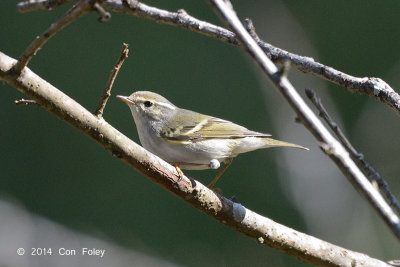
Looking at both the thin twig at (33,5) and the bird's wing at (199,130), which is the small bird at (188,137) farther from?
the thin twig at (33,5)

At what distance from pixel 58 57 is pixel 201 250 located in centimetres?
332

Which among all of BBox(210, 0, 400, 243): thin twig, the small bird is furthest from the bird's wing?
BBox(210, 0, 400, 243): thin twig

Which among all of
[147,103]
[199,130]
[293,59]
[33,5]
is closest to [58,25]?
[33,5]

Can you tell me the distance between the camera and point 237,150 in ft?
12.4

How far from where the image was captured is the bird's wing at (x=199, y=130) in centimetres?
364

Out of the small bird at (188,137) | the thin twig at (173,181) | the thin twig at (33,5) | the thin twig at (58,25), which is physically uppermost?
the small bird at (188,137)

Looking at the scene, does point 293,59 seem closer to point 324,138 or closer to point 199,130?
point 199,130

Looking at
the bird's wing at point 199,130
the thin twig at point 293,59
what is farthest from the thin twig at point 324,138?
the bird's wing at point 199,130

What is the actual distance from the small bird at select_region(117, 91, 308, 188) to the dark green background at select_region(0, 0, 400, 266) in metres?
2.62

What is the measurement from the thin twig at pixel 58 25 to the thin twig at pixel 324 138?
1.30 ft

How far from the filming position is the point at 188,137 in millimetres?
3617

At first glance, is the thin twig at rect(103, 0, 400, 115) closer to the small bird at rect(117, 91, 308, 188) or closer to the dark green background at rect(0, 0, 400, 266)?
the small bird at rect(117, 91, 308, 188)

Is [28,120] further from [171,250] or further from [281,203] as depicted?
[281,203]

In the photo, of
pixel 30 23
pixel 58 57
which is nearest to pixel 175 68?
pixel 58 57
